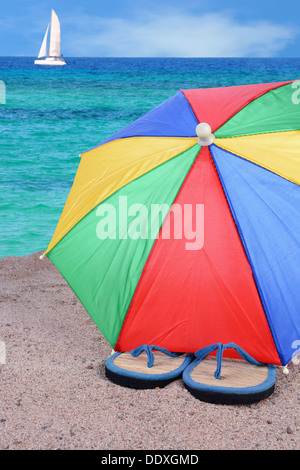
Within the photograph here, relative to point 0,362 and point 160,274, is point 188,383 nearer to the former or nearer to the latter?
point 160,274

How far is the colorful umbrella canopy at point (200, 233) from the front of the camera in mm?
2365

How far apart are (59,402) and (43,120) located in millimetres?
13471

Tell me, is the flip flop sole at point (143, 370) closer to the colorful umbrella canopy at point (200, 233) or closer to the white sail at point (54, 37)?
the colorful umbrella canopy at point (200, 233)

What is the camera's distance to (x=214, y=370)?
245 centimetres

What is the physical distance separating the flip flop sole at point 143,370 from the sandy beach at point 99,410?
0.04m

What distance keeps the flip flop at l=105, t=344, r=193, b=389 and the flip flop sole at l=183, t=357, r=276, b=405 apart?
0.27ft

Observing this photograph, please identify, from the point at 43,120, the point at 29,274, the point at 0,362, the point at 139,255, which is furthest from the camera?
the point at 43,120

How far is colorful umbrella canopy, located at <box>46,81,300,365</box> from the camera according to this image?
2365 millimetres

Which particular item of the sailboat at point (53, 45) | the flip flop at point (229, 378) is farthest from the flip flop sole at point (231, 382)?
the sailboat at point (53, 45)

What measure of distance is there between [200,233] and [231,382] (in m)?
0.66

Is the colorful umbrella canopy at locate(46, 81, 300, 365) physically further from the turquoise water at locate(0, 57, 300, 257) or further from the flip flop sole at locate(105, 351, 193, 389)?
the turquoise water at locate(0, 57, 300, 257)

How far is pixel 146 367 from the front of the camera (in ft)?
8.22

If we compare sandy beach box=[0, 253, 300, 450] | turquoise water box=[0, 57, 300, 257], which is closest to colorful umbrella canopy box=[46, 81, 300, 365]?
sandy beach box=[0, 253, 300, 450]

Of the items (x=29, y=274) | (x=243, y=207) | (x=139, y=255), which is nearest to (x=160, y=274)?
(x=139, y=255)
